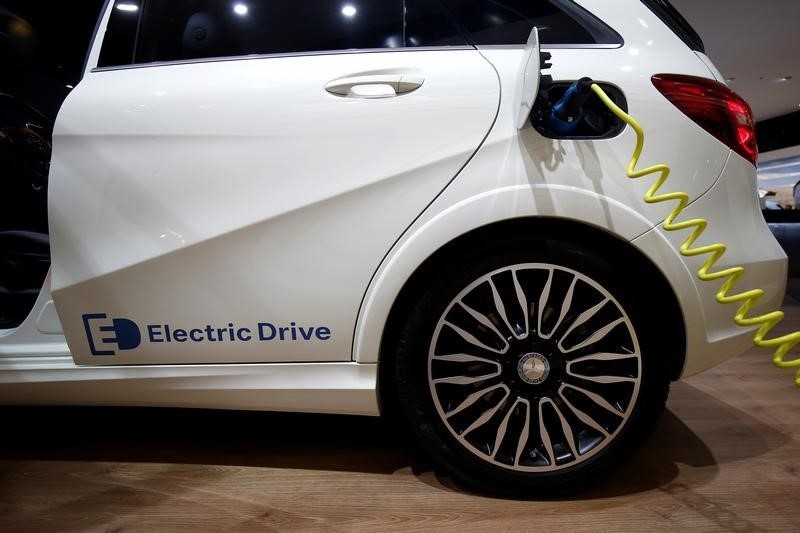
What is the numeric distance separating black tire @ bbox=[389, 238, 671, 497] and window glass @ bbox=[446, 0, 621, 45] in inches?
18.1

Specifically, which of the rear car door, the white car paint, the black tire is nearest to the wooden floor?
the black tire

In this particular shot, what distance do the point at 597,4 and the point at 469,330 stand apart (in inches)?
31.1

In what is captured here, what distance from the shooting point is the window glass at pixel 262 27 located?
1.21 meters

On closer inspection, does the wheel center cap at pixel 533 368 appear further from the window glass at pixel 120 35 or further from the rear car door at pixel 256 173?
the window glass at pixel 120 35

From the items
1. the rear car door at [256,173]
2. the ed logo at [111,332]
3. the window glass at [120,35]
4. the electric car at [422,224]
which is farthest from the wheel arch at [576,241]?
the window glass at [120,35]

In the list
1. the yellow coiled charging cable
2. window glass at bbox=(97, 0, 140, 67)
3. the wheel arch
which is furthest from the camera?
window glass at bbox=(97, 0, 140, 67)

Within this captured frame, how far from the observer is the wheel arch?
1125 millimetres

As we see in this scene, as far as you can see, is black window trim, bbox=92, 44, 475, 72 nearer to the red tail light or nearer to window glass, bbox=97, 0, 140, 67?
window glass, bbox=97, 0, 140, 67

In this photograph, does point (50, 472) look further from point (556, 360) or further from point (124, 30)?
point (556, 360)

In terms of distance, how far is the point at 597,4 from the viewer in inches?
44.4

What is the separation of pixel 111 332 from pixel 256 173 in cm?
54

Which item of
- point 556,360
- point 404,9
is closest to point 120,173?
point 404,9

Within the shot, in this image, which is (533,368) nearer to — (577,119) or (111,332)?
(577,119)

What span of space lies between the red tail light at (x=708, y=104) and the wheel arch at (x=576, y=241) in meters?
0.30
